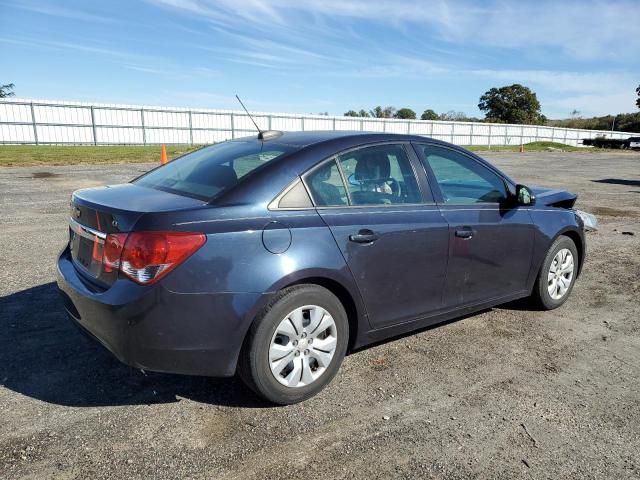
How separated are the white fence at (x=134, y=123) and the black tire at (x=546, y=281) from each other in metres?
32.9

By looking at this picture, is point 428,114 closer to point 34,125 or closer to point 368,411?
point 34,125

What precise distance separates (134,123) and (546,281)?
115 ft

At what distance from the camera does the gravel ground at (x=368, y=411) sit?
8.38 ft

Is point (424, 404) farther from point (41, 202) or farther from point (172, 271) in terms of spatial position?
point (41, 202)

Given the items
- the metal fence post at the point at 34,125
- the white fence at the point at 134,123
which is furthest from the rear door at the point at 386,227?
the metal fence post at the point at 34,125

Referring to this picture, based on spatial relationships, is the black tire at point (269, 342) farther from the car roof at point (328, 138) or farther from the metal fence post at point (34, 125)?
the metal fence post at point (34, 125)

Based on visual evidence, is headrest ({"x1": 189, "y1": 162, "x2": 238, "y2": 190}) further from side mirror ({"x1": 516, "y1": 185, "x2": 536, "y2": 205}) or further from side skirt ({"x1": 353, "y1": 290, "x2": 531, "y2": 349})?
side mirror ({"x1": 516, "y1": 185, "x2": 536, "y2": 205})

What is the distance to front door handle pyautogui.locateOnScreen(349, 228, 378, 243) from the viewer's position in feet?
10.6

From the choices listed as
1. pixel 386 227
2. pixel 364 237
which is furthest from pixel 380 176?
pixel 364 237

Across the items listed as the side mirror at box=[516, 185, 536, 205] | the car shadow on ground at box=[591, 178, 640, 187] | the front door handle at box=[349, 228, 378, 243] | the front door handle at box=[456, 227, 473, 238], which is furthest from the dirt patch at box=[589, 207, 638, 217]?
Answer: the front door handle at box=[349, 228, 378, 243]

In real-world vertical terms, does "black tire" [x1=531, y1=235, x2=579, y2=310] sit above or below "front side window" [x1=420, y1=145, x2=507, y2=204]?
below

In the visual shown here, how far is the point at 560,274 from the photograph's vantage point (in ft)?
15.9

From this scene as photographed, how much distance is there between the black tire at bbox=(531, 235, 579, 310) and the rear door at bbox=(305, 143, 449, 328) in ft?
4.64

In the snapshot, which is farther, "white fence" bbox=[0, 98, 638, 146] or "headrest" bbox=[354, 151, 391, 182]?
"white fence" bbox=[0, 98, 638, 146]
